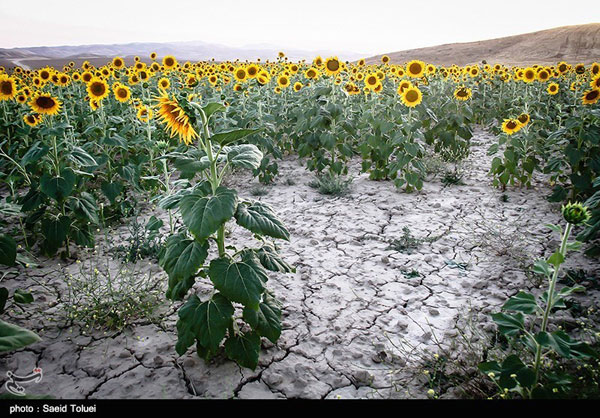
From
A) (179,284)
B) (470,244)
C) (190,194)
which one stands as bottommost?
→ (470,244)

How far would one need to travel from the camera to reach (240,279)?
1861mm

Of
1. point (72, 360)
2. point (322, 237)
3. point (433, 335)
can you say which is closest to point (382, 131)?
point (322, 237)

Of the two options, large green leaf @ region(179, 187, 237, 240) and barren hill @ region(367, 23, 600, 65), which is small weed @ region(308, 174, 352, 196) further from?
barren hill @ region(367, 23, 600, 65)

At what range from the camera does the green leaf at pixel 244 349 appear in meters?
2.06

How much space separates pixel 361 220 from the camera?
14.1ft

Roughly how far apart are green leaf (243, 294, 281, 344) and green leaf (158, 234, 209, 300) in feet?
1.25

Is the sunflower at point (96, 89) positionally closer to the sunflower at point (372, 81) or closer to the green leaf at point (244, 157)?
the green leaf at point (244, 157)

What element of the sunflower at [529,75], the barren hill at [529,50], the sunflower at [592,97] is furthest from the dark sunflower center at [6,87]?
the barren hill at [529,50]

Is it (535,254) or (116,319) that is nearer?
(116,319)

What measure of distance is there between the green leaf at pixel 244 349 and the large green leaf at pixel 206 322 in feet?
0.43

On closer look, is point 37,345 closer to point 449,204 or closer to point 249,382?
point 249,382

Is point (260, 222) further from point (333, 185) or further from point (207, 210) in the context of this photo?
point (333, 185)

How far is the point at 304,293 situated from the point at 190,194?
148 cm

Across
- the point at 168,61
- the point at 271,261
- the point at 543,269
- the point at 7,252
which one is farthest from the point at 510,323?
the point at 168,61
